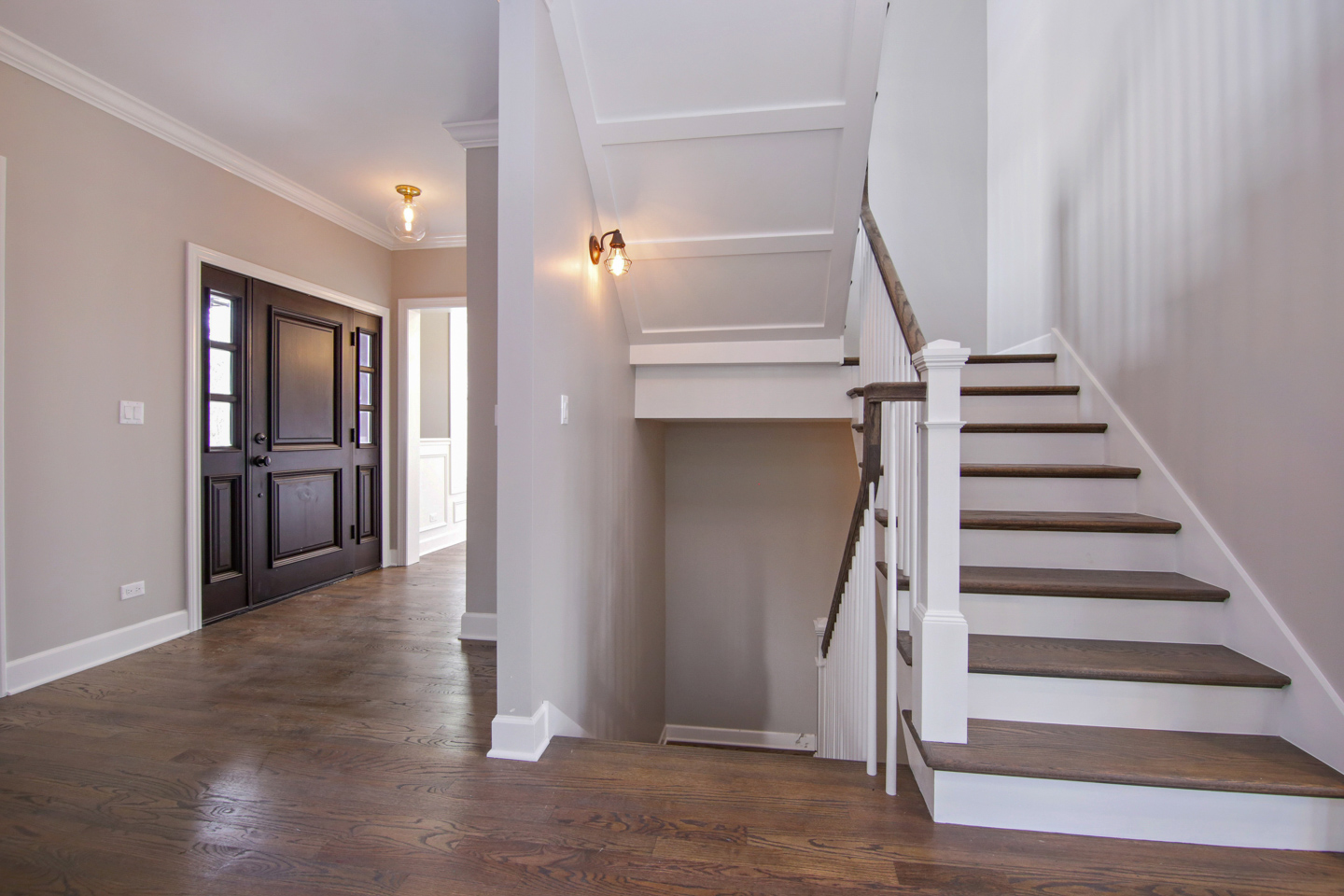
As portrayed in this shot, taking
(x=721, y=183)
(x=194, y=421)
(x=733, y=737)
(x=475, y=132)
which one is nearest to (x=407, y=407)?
(x=194, y=421)

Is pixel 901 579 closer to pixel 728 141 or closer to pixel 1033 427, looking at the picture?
pixel 1033 427

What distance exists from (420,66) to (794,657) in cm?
403

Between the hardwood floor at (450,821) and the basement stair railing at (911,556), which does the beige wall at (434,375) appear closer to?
the hardwood floor at (450,821)

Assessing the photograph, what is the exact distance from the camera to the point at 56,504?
2.57 metres

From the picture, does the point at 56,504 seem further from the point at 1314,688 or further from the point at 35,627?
the point at 1314,688

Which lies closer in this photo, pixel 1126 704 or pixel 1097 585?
pixel 1126 704

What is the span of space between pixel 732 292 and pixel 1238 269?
1748 mm

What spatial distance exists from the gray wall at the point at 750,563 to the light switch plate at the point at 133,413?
2.92 meters

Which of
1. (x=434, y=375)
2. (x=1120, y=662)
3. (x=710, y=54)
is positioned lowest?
(x=1120, y=662)

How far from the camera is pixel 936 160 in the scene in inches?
154

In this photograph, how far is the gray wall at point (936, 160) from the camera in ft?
12.5

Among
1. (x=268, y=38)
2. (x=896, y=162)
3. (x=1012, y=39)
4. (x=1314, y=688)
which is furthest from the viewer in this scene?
(x=896, y=162)

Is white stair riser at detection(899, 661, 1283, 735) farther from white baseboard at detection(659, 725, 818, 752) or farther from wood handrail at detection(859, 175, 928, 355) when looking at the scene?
white baseboard at detection(659, 725, 818, 752)

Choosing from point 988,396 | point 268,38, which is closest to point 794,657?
point 988,396
